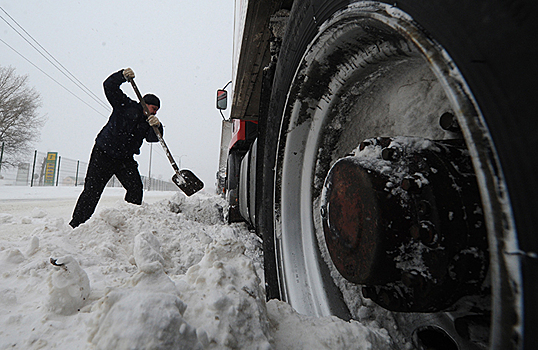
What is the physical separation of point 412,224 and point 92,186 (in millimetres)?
3169

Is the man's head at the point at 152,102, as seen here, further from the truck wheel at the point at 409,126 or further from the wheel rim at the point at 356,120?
the wheel rim at the point at 356,120

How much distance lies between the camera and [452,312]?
68cm

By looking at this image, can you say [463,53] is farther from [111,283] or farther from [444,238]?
[111,283]

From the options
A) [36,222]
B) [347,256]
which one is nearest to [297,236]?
[347,256]

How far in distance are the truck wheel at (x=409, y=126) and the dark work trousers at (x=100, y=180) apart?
2.22 metres

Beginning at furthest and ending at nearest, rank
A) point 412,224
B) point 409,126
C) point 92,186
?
point 92,186
point 409,126
point 412,224

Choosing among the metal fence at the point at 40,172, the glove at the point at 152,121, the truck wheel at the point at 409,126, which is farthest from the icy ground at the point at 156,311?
the metal fence at the point at 40,172

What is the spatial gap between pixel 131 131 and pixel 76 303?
2666 millimetres

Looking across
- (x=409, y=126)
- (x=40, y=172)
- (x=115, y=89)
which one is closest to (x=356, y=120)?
(x=409, y=126)

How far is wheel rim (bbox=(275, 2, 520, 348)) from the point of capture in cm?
38

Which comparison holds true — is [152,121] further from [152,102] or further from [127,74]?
[127,74]

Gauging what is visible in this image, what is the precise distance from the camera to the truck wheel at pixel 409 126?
34cm

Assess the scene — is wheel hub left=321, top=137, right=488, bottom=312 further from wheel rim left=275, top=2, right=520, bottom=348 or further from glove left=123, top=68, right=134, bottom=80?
glove left=123, top=68, right=134, bottom=80

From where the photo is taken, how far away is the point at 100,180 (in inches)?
119
